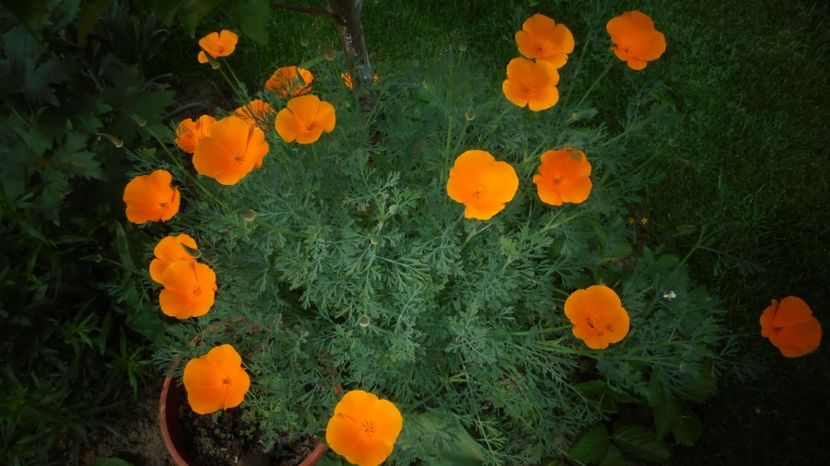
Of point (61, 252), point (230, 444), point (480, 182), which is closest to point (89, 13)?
point (480, 182)

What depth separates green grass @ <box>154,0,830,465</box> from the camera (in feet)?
6.33

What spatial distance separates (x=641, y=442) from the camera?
1.71 metres

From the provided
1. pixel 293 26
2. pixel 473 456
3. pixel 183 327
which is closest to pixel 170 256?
pixel 183 327

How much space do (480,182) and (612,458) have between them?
36.2 inches

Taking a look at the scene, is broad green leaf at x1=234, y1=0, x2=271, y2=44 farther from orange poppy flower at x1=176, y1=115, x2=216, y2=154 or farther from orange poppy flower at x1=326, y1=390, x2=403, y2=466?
orange poppy flower at x1=326, y1=390, x2=403, y2=466

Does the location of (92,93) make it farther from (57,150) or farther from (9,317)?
(9,317)

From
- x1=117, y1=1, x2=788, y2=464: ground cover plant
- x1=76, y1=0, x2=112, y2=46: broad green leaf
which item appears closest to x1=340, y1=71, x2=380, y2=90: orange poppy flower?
x1=117, y1=1, x2=788, y2=464: ground cover plant

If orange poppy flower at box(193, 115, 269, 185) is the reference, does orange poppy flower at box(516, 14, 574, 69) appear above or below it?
above

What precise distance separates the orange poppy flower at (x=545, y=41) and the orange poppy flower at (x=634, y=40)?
0.34 ft

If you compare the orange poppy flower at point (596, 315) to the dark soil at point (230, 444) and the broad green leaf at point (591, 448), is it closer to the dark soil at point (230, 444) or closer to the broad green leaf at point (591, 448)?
the broad green leaf at point (591, 448)

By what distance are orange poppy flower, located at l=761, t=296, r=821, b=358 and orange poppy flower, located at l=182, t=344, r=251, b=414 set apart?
1.18 meters

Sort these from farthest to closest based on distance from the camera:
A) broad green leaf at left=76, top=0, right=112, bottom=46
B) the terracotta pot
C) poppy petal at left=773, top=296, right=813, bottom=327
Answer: the terracotta pot
poppy petal at left=773, top=296, right=813, bottom=327
broad green leaf at left=76, top=0, right=112, bottom=46

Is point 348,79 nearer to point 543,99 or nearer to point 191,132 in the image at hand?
point 191,132

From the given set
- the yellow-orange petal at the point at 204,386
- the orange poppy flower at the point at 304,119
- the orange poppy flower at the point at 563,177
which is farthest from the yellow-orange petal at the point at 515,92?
the yellow-orange petal at the point at 204,386
